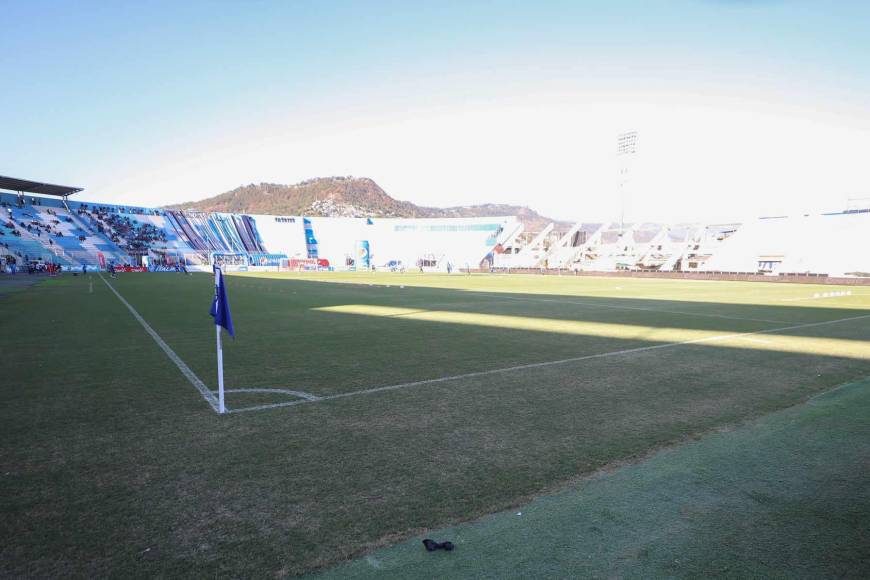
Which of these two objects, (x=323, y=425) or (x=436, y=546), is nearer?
(x=436, y=546)

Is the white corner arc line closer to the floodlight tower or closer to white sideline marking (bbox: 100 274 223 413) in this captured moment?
white sideline marking (bbox: 100 274 223 413)

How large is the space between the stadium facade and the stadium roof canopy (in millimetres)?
3289

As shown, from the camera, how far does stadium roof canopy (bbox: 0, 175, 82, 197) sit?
2329 inches

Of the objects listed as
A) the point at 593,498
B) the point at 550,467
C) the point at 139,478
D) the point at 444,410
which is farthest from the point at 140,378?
the point at 593,498

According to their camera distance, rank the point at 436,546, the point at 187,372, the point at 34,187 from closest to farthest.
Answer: the point at 436,546, the point at 187,372, the point at 34,187

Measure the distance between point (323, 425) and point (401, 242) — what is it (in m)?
98.4

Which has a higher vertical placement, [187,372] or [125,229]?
[125,229]

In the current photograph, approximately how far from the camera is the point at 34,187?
63844 mm

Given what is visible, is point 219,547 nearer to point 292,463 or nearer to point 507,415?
point 292,463

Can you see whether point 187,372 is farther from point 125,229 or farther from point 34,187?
point 125,229

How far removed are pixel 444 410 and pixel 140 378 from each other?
479 centimetres

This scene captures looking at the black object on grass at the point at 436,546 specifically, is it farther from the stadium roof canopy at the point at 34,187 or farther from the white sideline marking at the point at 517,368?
the stadium roof canopy at the point at 34,187

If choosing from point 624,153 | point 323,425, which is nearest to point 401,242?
point 624,153

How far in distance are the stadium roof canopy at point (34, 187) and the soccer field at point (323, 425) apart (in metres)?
66.8
